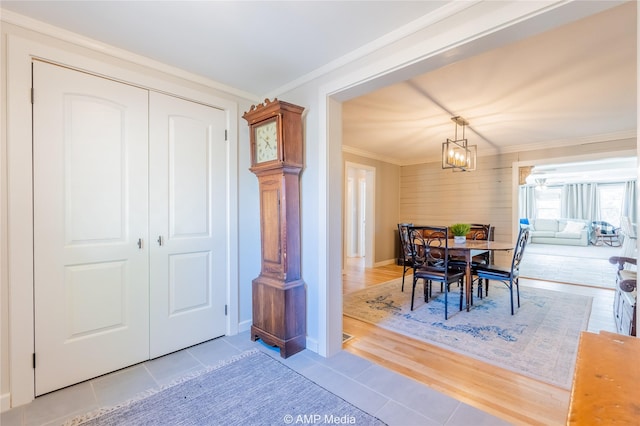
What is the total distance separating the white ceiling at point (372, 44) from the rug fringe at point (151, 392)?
7.55 ft

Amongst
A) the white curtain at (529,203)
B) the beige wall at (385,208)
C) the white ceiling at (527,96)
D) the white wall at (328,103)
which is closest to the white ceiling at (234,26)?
the white wall at (328,103)

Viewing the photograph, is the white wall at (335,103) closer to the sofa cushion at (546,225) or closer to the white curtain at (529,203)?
the sofa cushion at (546,225)

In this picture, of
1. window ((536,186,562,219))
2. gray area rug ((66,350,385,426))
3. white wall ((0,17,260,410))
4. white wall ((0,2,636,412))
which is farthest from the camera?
window ((536,186,562,219))

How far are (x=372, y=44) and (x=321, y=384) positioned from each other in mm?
2329

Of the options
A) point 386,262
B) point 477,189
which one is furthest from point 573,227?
point 386,262

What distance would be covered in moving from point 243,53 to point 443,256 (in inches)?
114

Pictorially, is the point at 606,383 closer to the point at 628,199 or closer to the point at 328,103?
the point at 328,103

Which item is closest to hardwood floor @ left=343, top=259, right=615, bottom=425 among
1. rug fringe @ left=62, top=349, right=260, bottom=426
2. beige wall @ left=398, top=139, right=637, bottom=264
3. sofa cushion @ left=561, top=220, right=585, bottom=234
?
Result: rug fringe @ left=62, top=349, right=260, bottom=426

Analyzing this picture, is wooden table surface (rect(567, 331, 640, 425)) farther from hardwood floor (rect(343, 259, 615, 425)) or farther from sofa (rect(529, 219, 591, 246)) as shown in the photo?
sofa (rect(529, 219, 591, 246))

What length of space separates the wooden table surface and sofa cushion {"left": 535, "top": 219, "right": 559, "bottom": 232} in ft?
38.0

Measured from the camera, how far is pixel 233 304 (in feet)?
8.87

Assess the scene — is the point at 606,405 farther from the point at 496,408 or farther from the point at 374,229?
the point at 374,229

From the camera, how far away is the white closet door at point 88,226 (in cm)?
183

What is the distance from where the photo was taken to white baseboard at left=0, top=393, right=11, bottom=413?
1.67 meters
